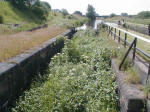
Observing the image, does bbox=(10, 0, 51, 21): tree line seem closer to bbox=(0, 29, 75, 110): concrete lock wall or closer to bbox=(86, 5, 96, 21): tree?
bbox=(0, 29, 75, 110): concrete lock wall

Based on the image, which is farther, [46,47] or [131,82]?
[46,47]

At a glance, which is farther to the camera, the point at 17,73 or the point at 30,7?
the point at 30,7

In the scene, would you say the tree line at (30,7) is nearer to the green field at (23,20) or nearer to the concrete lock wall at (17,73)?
the green field at (23,20)

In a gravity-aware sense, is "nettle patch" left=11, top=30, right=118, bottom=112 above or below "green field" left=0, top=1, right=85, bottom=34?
below

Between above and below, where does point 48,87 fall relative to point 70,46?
below

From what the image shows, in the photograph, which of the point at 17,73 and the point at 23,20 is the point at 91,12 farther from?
the point at 17,73

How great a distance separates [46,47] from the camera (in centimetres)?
773

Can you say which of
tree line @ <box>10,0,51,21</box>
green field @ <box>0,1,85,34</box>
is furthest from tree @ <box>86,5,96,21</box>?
green field @ <box>0,1,85,34</box>

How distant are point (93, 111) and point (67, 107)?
0.63m

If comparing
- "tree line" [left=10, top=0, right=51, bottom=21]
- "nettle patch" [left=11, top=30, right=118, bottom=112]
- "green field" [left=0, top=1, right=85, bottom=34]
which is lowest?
"nettle patch" [left=11, top=30, right=118, bottom=112]

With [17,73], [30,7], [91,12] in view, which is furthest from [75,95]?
[91,12]

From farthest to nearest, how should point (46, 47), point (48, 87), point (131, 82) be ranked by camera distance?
point (46, 47)
point (48, 87)
point (131, 82)

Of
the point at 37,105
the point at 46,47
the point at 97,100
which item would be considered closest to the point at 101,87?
the point at 97,100

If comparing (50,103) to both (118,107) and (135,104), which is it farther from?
(135,104)
